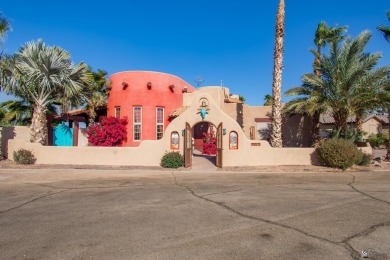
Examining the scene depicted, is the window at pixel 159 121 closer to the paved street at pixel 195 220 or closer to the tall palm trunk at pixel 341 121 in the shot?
the paved street at pixel 195 220

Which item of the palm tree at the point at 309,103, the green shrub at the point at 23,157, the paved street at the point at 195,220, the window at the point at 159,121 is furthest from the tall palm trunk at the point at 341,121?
the green shrub at the point at 23,157

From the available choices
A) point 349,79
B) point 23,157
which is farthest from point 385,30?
point 23,157

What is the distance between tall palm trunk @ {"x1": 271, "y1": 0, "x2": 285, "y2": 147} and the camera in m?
16.2

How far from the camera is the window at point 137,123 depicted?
20641mm

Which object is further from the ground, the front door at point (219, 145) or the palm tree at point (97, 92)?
the palm tree at point (97, 92)

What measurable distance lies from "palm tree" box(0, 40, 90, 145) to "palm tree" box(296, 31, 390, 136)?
14762mm

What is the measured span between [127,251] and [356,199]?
6.68m

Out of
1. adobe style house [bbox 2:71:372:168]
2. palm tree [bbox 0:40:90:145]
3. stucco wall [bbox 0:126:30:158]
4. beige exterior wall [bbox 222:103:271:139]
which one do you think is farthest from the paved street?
beige exterior wall [bbox 222:103:271:139]

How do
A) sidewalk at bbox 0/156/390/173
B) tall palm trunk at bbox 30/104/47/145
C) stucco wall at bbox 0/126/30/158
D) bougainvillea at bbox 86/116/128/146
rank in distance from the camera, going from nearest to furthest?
sidewalk at bbox 0/156/390/173, tall palm trunk at bbox 30/104/47/145, stucco wall at bbox 0/126/30/158, bougainvillea at bbox 86/116/128/146

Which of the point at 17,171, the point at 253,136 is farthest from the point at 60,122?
the point at 253,136

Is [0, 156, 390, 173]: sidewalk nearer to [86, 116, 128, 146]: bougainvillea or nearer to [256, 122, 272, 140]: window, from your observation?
[86, 116, 128, 146]: bougainvillea

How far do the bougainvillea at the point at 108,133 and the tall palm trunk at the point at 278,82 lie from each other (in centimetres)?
1090

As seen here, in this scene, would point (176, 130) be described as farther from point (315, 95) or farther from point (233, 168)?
point (315, 95)

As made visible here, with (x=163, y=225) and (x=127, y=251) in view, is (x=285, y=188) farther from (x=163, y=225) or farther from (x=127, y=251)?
(x=127, y=251)
